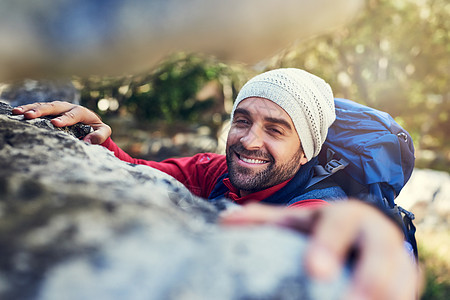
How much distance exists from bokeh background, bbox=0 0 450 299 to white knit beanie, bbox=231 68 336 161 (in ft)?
10.1

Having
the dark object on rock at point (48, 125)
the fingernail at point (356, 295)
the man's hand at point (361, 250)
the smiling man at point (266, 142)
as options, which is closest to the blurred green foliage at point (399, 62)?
the smiling man at point (266, 142)

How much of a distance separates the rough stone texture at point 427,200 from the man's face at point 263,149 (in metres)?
5.72

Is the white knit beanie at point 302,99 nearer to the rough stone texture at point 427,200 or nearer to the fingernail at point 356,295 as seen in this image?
the fingernail at point 356,295

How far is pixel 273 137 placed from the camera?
7.55 ft

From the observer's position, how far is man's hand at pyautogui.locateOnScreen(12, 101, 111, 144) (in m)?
1.54

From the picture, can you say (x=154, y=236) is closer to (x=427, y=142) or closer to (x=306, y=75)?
(x=306, y=75)

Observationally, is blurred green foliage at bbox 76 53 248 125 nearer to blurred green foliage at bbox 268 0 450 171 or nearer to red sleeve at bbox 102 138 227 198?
blurred green foliage at bbox 268 0 450 171

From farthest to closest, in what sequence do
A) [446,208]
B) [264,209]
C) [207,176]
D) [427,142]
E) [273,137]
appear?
[427,142]
[446,208]
[207,176]
[273,137]
[264,209]

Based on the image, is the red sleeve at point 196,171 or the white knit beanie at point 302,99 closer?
the white knit beanie at point 302,99

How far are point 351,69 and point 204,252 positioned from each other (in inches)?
465

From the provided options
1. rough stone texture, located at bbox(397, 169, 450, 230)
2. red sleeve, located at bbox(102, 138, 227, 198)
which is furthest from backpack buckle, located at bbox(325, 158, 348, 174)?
rough stone texture, located at bbox(397, 169, 450, 230)

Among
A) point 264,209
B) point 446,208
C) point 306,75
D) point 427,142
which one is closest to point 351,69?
point 427,142

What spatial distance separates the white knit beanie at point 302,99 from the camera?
7.53 feet

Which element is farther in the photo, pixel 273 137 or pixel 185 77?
pixel 185 77
